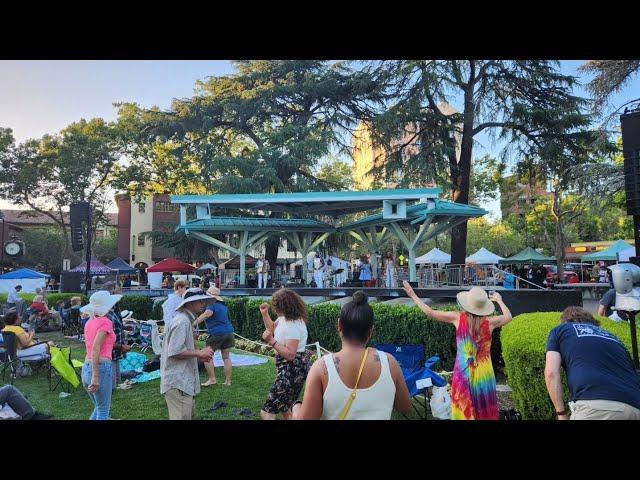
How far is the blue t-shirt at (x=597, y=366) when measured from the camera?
2.94 m

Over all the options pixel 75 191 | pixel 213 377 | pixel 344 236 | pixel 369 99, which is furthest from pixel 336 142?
pixel 213 377

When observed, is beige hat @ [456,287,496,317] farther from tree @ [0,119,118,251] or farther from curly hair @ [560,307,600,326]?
tree @ [0,119,118,251]

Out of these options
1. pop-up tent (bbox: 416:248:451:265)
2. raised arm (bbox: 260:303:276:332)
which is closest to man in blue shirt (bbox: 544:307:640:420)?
raised arm (bbox: 260:303:276:332)

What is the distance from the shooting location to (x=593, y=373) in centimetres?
300

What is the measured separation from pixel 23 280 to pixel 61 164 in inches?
385

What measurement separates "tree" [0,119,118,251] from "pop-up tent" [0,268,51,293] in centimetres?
921

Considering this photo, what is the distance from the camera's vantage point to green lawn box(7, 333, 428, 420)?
20.7 feet

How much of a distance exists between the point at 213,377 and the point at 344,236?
66.5ft

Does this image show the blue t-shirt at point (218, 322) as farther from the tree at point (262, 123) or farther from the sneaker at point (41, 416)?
the tree at point (262, 123)

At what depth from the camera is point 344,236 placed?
27.5 m

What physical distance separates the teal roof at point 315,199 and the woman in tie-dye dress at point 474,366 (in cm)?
1216
